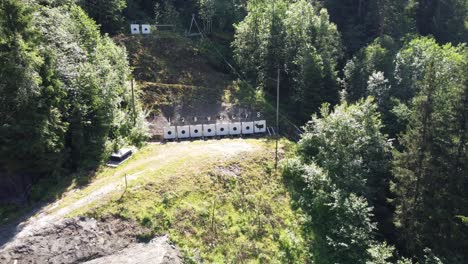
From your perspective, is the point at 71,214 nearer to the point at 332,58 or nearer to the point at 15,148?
the point at 15,148

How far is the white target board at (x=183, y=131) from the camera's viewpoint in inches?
1374

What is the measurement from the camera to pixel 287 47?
43688 millimetres

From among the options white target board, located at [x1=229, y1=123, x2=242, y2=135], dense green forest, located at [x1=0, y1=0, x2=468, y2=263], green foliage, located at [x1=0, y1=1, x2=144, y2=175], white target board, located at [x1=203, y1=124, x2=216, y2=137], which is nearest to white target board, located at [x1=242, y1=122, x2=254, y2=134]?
white target board, located at [x1=229, y1=123, x2=242, y2=135]

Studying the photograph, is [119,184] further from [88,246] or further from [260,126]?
[260,126]

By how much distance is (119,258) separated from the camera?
19.4 m

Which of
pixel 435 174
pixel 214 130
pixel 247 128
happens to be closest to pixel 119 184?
pixel 214 130

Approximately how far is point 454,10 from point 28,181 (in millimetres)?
58431

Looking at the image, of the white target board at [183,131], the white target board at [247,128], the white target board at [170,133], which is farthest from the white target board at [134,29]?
the white target board at [247,128]

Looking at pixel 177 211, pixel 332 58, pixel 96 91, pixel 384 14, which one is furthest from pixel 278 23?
pixel 177 211

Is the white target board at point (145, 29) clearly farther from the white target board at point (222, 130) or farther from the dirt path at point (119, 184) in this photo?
the dirt path at point (119, 184)

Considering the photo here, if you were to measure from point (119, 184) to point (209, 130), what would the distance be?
1336 centimetres

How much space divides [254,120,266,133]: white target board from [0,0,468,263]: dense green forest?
11.2 ft

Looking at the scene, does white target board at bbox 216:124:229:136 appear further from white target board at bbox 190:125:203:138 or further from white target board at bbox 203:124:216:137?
white target board at bbox 190:125:203:138

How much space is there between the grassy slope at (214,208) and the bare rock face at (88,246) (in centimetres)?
68
